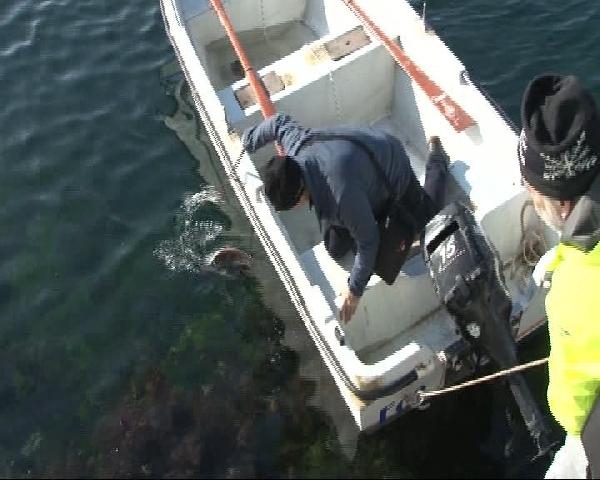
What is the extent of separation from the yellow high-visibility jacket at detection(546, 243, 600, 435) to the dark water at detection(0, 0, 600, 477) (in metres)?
2.27

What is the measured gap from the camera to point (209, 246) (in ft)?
24.8

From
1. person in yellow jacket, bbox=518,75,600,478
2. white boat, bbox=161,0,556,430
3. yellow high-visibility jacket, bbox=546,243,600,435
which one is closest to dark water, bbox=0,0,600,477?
white boat, bbox=161,0,556,430

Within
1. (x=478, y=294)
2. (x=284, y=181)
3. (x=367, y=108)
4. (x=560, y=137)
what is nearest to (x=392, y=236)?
(x=478, y=294)

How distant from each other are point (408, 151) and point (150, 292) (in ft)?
10.3

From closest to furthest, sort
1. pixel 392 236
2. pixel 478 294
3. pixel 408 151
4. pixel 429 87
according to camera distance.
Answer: pixel 478 294 → pixel 392 236 → pixel 429 87 → pixel 408 151

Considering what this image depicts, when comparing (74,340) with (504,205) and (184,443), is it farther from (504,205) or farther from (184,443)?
(504,205)

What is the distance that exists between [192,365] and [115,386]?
749 mm

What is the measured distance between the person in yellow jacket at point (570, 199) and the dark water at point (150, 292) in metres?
2.60

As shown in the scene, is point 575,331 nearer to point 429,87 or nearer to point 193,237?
point 429,87

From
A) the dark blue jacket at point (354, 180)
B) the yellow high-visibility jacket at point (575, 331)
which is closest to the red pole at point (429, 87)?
the dark blue jacket at point (354, 180)

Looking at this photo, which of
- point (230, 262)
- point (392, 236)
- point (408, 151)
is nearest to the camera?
point (392, 236)

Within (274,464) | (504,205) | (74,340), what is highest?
(504,205)

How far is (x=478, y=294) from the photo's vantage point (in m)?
5.02

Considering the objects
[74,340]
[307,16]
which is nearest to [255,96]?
[307,16]
